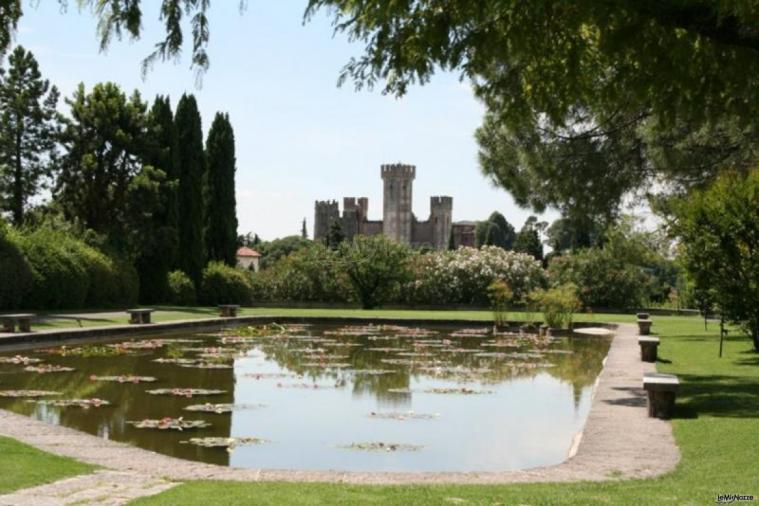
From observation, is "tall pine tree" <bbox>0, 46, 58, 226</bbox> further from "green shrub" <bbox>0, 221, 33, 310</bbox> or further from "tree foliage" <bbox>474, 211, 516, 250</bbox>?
"tree foliage" <bbox>474, 211, 516, 250</bbox>

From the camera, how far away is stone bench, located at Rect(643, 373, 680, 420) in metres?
8.56

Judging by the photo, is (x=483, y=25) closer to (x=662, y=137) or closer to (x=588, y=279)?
(x=662, y=137)

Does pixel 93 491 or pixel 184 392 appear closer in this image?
pixel 93 491

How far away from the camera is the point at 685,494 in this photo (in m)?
5.27

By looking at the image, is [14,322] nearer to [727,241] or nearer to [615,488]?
[727,241]

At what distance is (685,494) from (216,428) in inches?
187

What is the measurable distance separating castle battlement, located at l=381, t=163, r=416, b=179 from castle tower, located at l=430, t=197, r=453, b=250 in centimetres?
432

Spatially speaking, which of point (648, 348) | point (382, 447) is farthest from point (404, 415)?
point (648, 348)

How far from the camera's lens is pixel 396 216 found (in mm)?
117500

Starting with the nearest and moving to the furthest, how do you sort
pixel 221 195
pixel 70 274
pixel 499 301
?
pixel 70 274 < pixel 499 301 < pixel 221 195

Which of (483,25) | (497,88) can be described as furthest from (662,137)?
(483,25)

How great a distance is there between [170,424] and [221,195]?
31.4 metres

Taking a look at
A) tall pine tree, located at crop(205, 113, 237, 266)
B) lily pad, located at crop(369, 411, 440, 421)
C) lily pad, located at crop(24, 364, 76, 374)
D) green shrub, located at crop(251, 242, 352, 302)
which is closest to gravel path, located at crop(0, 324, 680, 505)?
lily pad, located at crop(369, 411, 440, 421)

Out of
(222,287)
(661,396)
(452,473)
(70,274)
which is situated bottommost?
(452,473)
